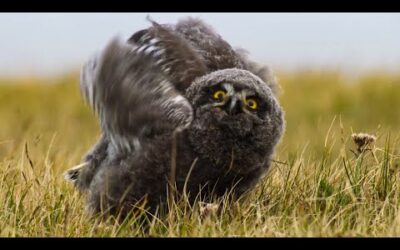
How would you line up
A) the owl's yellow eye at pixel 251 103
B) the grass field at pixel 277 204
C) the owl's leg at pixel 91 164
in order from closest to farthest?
the grass field at pixel 277 204 → the owl's yellow eye at pixel 251 103 → the owl's leg at pixel 91 164

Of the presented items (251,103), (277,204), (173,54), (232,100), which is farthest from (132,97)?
(277,204)

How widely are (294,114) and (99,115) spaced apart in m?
7.63

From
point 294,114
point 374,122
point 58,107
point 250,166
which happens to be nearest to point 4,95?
point 58,107

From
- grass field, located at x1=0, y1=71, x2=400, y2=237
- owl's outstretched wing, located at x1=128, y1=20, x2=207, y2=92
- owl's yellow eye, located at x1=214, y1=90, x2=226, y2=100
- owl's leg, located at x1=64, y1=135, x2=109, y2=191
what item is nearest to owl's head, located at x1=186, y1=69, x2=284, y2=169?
owl's yellow eye, located at x1=214, y1=90, x2=226, y2=100

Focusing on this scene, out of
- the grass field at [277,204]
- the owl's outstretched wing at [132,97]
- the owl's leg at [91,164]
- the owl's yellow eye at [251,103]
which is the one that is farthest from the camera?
the owl's leg at [91,164]

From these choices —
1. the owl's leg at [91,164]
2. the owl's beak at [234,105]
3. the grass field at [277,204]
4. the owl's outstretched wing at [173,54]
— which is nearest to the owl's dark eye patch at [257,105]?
the owl's beak at [234,105]

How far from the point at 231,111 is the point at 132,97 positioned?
2.09ft

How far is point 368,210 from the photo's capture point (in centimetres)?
594

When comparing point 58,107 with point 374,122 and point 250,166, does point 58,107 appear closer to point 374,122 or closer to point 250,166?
point 374,122

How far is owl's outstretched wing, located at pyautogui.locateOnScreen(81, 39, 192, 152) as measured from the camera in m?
5.93

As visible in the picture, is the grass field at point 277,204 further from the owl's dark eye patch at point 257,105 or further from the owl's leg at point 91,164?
the owl's dark eye patch at point 257,105

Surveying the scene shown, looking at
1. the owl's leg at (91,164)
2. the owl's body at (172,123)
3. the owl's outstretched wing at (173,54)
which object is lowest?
the owl's leg at (91,164)

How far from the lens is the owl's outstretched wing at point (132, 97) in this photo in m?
5.93

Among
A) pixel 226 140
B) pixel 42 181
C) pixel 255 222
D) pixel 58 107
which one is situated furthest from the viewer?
pixel 58 107
